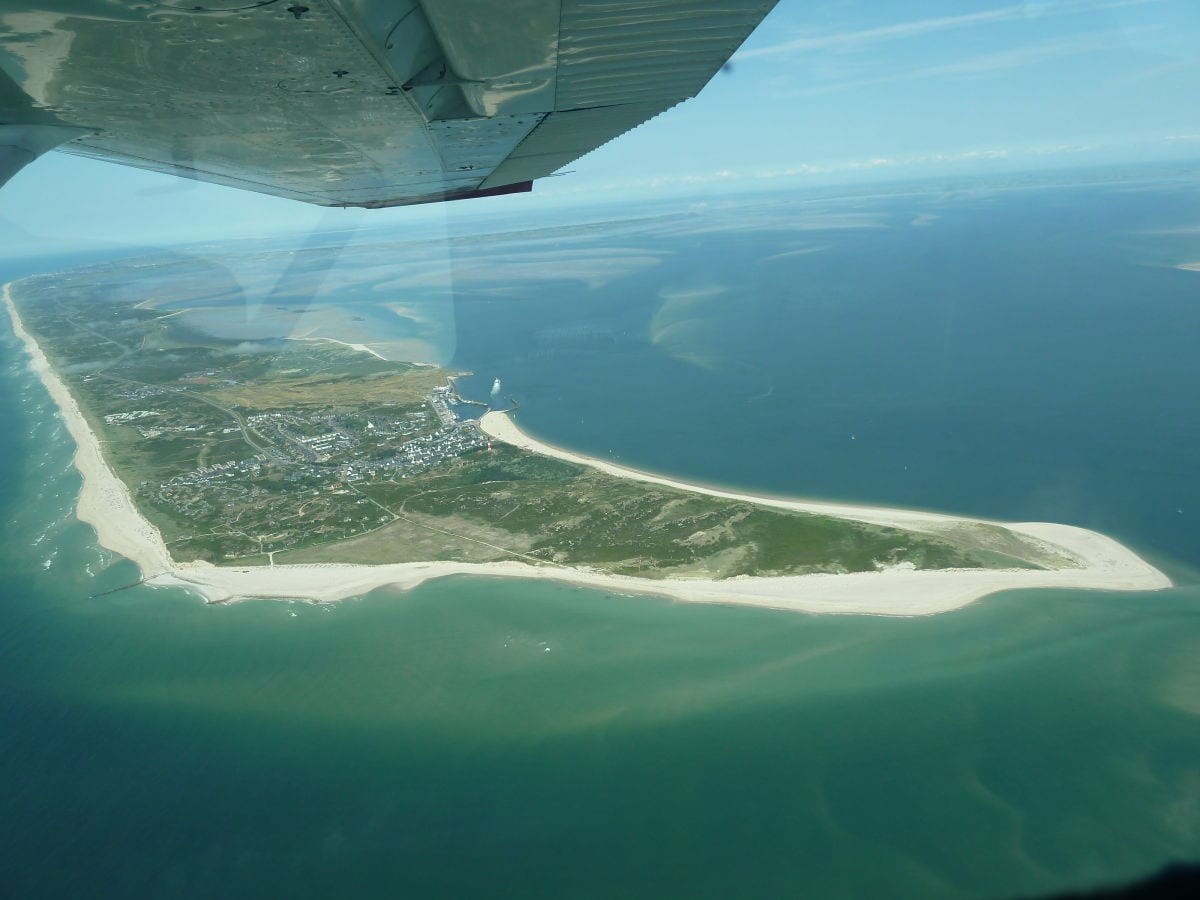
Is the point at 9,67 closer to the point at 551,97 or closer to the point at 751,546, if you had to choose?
the point at 551,97

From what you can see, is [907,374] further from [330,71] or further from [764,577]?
[330,71]

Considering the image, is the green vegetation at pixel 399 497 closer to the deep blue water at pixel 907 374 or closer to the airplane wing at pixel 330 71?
the deep blue water at pixel 907 374

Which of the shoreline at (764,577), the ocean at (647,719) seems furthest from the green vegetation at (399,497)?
the ocean at (647,719)

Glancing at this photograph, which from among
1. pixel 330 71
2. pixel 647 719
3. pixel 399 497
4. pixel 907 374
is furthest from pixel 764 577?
pixel 907 374

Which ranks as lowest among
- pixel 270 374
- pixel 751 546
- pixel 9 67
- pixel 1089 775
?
pixel 1089 775

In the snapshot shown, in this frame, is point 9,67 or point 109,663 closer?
point 9,67

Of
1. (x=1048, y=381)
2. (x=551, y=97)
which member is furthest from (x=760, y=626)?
(x=1048, y=381)

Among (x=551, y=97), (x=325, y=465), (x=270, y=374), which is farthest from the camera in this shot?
(x=270, y=374)

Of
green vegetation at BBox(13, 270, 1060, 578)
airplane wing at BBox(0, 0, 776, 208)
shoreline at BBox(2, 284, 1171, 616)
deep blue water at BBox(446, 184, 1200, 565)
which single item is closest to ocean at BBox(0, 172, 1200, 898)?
deep blue water at BBox(446, 184, 1200, 565)
